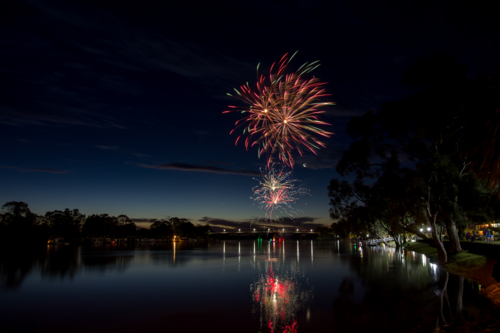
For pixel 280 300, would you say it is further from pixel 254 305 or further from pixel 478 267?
pixel 478 267

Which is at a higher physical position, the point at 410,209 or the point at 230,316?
the point at 410,209

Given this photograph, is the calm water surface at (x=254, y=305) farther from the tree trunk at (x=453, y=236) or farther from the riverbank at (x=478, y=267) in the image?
the tree trunk at (x=453, y=236)

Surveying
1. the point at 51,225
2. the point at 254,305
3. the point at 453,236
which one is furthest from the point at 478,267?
the point at 51,225

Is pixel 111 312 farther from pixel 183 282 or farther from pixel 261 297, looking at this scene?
pixel 183 282

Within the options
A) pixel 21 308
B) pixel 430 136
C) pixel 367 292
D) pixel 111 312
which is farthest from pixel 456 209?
pixel 21 308

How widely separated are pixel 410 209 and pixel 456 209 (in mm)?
4541

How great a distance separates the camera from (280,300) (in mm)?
15633

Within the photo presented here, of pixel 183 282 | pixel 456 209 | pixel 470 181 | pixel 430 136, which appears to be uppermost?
pixel 430 136

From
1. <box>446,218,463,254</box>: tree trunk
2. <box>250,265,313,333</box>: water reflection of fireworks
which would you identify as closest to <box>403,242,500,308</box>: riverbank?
<box>446,218,463,254</box>: tree trunk

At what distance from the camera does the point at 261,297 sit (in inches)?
660

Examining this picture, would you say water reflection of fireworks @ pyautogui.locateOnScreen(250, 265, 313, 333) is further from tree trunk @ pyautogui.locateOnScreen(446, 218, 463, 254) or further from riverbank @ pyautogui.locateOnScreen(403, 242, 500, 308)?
tree trunk @ pyautogui.locateOnScreen(446, 218, 463, 254)

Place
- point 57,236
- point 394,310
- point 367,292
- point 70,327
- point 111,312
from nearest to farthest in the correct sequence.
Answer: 1. point 70,327
2. point 394,310
3. point 111,312
4. point 367,292
5. point 57,236

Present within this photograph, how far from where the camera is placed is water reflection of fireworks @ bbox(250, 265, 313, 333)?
38.3 ft

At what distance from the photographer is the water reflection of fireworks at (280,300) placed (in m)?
11.7
